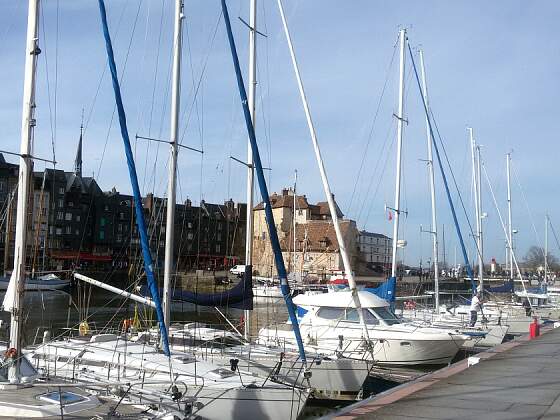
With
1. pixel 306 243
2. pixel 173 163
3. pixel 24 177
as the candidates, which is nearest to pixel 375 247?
pixel 306 243

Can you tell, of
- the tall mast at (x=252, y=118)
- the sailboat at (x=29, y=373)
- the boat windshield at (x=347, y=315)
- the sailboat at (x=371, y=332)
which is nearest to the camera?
the sailboat at (x=29, y=373)

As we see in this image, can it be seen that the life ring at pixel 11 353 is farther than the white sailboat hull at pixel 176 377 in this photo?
No

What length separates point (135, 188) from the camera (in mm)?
15805

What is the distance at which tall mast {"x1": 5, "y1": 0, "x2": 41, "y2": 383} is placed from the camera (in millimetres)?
11773

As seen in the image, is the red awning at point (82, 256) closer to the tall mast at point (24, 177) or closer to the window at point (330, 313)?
the window at point (330, 313)

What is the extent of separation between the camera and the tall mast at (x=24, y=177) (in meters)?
11.8

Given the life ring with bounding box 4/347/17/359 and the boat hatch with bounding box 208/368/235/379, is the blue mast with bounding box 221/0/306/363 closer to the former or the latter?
the boat hatch with bounding box 208/368/235/379

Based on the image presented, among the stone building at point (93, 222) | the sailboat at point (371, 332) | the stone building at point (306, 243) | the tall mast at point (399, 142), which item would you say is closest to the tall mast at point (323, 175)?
the sailboat at point (371, 332)

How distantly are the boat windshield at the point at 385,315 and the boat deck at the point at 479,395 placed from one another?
576cm

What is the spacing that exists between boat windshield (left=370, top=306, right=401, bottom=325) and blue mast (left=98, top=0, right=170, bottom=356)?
404 inches

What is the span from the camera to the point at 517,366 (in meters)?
16.5

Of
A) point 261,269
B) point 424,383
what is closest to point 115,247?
point 261,269

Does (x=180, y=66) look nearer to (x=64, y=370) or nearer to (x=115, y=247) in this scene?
(x=64, y=370)

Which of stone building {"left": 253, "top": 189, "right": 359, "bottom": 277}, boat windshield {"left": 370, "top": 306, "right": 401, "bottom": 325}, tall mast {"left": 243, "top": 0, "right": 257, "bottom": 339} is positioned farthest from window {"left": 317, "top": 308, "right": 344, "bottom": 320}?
stone building {"left": 253, "top": 189, "right": 359, "bottom": 277}
